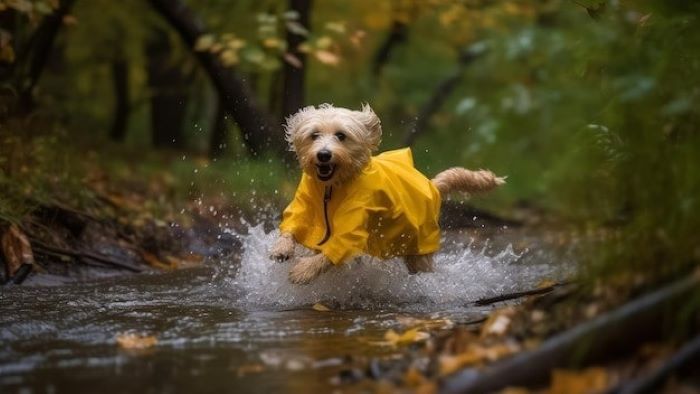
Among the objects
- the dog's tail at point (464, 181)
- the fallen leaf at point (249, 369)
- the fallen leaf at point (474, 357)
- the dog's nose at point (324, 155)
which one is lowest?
the fallen leaf at point (249, 369)

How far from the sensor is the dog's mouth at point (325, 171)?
6.31 metres

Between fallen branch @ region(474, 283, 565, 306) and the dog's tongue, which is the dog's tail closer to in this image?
the dog's tongue

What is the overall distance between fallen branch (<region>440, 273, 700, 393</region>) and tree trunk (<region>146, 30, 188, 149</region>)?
13.4 metres

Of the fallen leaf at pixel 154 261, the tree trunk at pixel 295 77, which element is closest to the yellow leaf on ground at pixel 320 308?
the fallen leaf at pixel 154 261

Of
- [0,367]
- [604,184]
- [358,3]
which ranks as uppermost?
[358,3]

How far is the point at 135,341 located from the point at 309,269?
5.35ft

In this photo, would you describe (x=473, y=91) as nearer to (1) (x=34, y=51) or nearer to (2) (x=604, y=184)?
(1) (x=34, y=51)

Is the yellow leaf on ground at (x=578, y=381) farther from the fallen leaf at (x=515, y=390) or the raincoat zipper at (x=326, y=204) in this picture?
the raincoat zipper at (x=326, y=204)

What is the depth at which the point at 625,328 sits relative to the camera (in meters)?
3.43

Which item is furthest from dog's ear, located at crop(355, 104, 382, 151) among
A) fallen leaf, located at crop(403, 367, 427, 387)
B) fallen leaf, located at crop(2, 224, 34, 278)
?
fallen leaf, located at crop(403, 367, 427, 387)

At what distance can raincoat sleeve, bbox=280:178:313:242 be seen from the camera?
258 inches

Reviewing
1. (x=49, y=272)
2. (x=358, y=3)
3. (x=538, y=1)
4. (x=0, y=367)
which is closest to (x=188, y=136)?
(x=358, y=3)

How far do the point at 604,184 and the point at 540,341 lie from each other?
0.77 metres

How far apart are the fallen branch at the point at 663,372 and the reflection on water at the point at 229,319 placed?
1.21 m
